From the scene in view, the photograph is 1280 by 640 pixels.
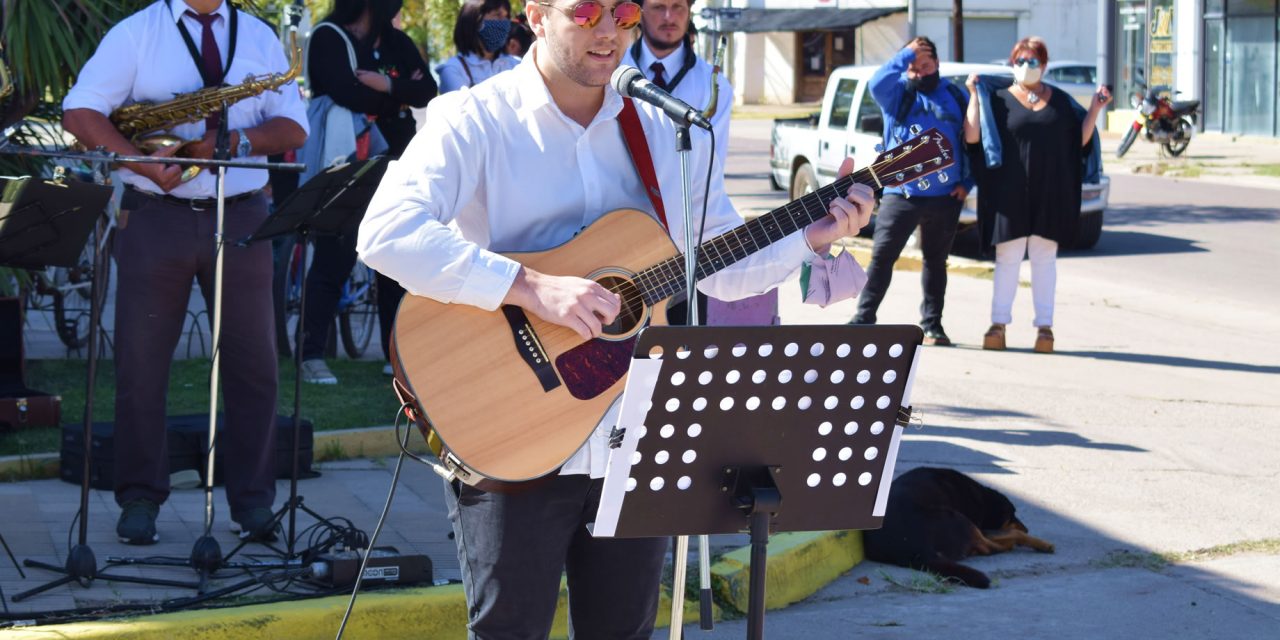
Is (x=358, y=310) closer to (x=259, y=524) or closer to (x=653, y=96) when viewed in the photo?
(x=259, y=524)

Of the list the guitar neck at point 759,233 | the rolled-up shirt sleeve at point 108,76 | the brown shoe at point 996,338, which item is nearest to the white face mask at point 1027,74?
the brown shoe at point 996,338

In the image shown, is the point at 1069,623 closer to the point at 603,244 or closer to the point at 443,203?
the point at 603,244

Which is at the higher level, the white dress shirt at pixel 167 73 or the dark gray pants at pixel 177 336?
the white dress shirt at pixel 167 73

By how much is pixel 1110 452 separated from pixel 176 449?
4346 millimetres

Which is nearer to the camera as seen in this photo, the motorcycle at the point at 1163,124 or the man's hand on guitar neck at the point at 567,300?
the man's hand on guitar neck at the point at 567,300

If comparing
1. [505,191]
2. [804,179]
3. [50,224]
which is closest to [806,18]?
[804,179]

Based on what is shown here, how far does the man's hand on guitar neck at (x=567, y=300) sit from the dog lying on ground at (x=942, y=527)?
289 centimetres

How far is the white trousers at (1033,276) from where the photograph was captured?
1028cm

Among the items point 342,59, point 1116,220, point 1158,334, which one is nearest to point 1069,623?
point 342,59

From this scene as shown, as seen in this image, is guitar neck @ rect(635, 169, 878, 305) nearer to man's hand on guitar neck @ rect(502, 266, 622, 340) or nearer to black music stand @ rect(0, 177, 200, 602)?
man's hand on guitar neck @ rect(502, 266, 622, 340)

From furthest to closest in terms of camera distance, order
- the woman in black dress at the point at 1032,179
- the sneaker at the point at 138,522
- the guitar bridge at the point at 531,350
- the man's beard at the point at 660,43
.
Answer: the woman in black dress at the point at 1032,179, the man's beard at the point at 660,43, the sneaker at the point at 138,522, the guitar bridge at the point at 531,350

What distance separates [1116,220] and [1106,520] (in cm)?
1247

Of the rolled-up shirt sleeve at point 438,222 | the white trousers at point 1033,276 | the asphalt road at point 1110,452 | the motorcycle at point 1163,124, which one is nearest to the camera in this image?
the rolled-up shirt sleeve at point 438,222

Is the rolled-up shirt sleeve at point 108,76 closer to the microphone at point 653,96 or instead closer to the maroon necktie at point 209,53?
the maroon necktie at point 209,53
